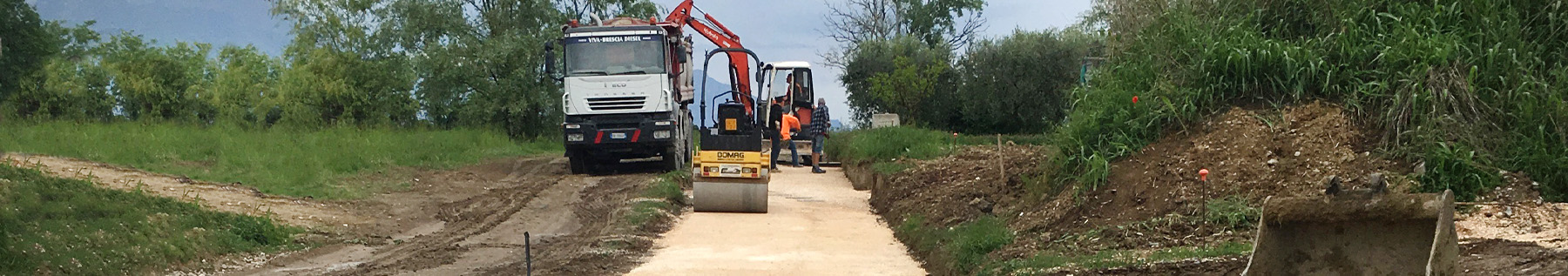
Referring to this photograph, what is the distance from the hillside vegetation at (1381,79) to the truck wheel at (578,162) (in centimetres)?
1227

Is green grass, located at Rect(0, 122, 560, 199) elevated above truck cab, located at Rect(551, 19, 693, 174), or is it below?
below

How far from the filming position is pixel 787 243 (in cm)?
1255

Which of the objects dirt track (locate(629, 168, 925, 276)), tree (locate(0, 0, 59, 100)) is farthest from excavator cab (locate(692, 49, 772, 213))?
tree (locate(0, 0, 59, 100))

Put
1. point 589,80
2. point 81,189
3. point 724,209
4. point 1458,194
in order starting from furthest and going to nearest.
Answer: point 589,80, point 724,209, point 81,189, point 1458,194

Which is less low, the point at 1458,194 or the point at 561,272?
the point at 1458,194

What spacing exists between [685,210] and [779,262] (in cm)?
574

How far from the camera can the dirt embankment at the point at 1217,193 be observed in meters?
8.57

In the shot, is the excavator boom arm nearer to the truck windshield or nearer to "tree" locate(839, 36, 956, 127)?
the truck windshield

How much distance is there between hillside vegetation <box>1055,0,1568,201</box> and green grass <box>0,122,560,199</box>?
32.6ft

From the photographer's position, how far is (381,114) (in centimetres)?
4338

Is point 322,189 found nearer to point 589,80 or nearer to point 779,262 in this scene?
point 589,80

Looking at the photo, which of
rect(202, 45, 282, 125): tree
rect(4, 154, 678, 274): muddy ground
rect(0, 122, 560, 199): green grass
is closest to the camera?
rect(4, 154, 678, 274): muddy ground

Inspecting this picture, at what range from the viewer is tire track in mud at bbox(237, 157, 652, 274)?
10.8m

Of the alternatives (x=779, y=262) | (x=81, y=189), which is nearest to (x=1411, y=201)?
(x=779, y=262)
